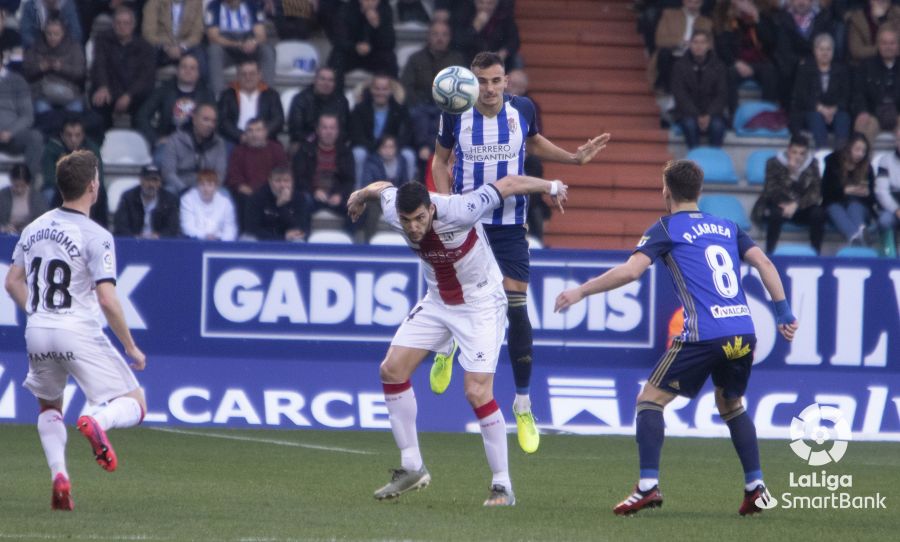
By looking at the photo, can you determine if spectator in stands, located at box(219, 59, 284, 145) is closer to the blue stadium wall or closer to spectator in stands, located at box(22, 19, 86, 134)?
spectator in stands, located at box(22, 19, 86, 134)

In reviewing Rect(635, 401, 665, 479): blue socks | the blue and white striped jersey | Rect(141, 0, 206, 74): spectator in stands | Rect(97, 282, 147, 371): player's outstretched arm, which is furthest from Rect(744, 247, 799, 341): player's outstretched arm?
Rect(141, 0, 206, 74): spectator in stands

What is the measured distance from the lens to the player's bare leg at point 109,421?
7.20 metres

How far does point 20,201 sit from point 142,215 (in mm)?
1197

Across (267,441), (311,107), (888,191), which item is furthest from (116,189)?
(888,191)

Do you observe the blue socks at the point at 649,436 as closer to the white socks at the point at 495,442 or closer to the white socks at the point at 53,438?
the white socks at the point at 495,442

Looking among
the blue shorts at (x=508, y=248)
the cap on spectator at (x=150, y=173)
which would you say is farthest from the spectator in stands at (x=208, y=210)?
the blue shorts at (x=508, y=248)

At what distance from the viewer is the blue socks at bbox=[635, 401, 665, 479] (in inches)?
302

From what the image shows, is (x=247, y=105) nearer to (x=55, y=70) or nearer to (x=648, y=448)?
(x=55, y=70)

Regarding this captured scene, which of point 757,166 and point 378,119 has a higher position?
point 378,119

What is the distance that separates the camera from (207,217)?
1466 cm

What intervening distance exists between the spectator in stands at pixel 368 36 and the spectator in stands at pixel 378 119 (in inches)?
34.2

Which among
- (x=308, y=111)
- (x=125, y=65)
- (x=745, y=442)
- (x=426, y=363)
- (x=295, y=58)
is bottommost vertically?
(x=426, y=363)

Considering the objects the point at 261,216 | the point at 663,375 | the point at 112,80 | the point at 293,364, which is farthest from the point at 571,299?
the point at 112,80

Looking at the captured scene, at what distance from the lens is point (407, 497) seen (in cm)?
861
